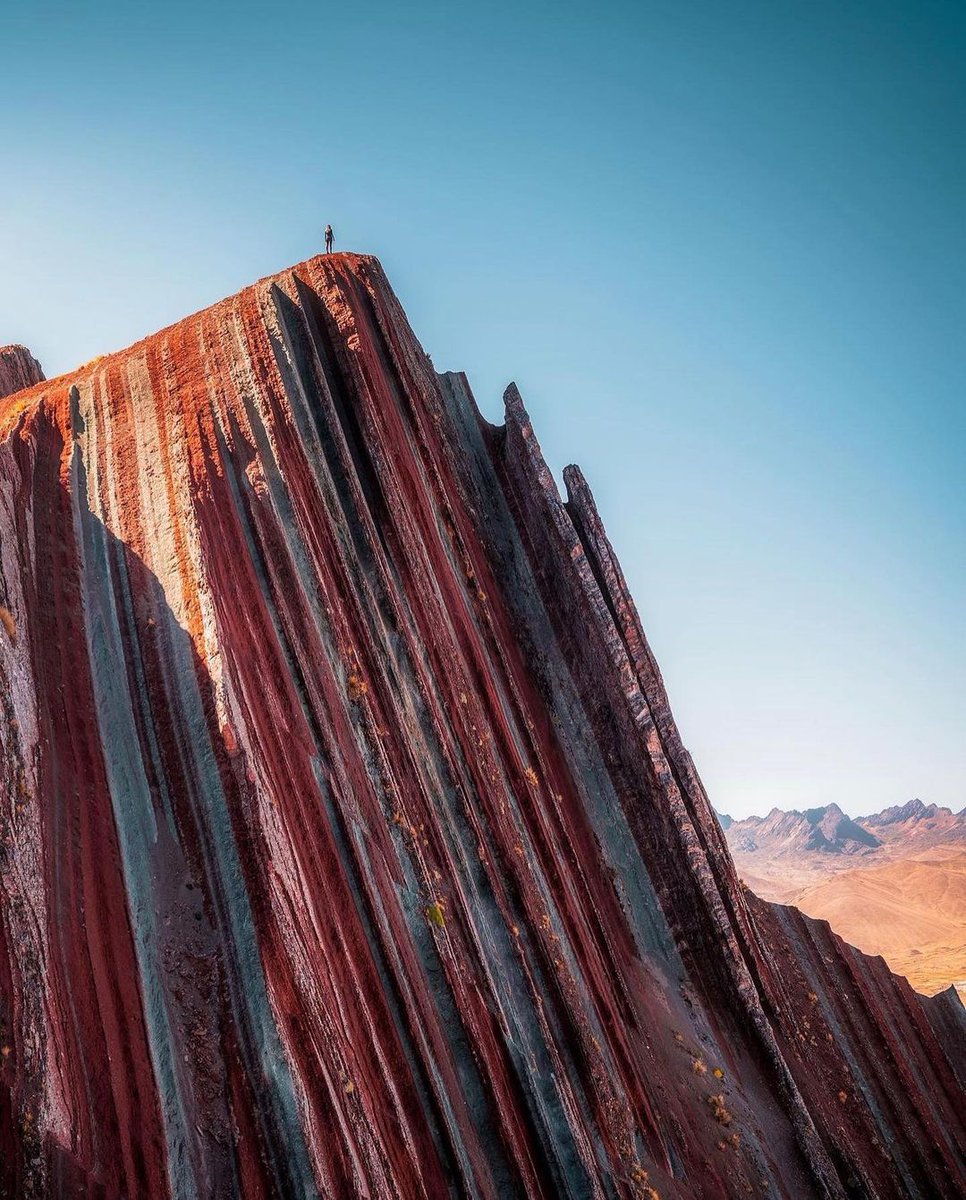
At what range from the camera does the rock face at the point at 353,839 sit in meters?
9.70

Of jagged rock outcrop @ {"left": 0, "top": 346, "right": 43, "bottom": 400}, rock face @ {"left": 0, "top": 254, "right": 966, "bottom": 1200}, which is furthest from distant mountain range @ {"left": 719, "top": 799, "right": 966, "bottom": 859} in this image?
jagged rock outcrop @ {"left": 0, "top": 346, "right": 43, "bottom": 400}

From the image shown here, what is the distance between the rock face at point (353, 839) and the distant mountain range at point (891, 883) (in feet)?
204

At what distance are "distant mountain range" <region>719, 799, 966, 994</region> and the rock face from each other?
6210cm

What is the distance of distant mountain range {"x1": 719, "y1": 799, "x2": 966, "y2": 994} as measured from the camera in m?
94.1

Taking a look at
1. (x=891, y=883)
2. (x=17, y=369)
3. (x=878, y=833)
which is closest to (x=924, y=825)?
(x=878, y=833)

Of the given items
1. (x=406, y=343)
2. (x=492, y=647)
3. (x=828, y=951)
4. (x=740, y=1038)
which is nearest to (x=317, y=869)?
(x=492, y=647)

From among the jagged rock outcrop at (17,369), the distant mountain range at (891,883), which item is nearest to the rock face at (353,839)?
the jagged rock outcrop at (17,369)

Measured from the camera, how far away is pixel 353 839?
40.6ft

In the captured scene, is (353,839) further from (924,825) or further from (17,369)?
(924,825)

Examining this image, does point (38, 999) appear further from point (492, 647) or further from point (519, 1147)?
point (492, 647)

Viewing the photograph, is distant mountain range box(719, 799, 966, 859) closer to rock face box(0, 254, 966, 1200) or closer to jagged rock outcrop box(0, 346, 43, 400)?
rock face box(0, 254, 966, 1200)

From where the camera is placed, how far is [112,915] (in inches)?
409

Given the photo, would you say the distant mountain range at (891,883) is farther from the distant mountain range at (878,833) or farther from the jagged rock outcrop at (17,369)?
the jagged rock outcrop at (17,369)

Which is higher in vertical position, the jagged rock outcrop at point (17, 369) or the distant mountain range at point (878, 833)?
the jagged rock outcrop at point (17, 369)
